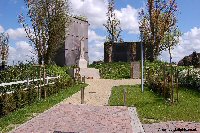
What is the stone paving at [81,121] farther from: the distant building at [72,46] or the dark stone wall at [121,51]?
the dark stone wall at [121,51]

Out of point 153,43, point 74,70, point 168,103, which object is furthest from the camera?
point 153,43

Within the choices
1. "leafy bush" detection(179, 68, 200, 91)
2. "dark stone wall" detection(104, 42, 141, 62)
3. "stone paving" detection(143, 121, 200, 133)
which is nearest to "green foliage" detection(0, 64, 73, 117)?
"stone paving" detection(143, 121, 200, 133)

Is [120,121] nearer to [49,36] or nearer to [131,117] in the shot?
[131,117]

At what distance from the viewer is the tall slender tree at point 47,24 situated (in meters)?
40.3

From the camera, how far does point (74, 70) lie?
37562 mm

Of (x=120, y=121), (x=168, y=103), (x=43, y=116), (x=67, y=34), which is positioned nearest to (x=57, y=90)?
(x=168, y=103)

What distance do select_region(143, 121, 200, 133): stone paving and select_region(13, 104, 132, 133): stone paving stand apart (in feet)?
2.21

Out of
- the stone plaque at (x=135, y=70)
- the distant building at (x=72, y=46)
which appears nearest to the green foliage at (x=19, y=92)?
the stone plaque at (x=135, y=70)

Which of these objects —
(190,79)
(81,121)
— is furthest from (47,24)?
(81,121)

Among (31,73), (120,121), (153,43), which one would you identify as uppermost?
(153,43)

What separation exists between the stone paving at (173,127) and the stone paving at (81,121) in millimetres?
673

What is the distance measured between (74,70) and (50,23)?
645 centimetres

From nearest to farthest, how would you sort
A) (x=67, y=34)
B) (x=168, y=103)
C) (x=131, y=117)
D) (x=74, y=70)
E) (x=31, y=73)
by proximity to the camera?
(x=131, y=117), (x=168, y=103), (x=31, y=73), (x=74, y=70), (x=67, y=34)

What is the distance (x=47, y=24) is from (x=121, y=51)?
14366mm
